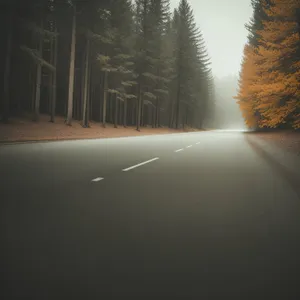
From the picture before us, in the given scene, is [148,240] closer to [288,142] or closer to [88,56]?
[288,142]

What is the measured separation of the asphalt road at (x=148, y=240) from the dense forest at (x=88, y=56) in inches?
887

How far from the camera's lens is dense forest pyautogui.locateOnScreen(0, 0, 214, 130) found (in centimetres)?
3019

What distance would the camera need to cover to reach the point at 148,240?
12.7 ft

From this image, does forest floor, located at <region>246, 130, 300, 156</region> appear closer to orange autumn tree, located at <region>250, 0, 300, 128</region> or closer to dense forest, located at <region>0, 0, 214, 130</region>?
orange autumn tree, located at <region>250, 0, 300, 128</region>

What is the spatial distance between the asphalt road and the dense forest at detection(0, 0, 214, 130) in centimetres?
2254

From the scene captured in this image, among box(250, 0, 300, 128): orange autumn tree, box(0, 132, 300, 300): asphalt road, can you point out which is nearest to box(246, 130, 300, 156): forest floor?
box(250, 0, 300, 128): orange autumn tree

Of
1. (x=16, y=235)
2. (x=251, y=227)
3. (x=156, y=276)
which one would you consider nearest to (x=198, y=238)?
(x=251, y=227)

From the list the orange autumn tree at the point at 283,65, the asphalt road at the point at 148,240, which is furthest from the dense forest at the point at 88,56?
the asphalt road at the point at 148,240

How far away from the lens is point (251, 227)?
4.47m

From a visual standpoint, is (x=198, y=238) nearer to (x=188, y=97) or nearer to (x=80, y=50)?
(x=80, y=50)

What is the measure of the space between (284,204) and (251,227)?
1.72 m

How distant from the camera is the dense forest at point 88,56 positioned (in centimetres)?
3019

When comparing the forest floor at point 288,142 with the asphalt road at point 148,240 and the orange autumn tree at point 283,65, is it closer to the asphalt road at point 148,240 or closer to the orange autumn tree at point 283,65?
the orange autumn tree at point 283,65

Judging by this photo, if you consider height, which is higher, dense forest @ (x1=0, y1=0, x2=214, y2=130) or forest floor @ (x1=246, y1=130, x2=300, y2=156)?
dense forest @ (x1=0, y1=0, x2=214, y2=130)
